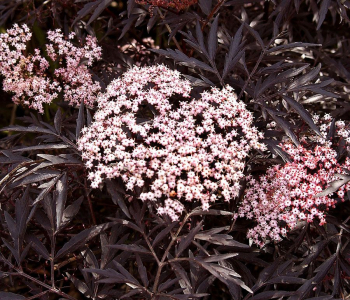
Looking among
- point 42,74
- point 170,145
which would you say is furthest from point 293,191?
point 42,74

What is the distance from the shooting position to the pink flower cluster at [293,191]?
1.51m

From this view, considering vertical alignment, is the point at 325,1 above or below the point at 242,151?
above

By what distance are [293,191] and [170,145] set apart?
1.54 ft

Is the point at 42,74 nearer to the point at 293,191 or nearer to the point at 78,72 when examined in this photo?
the point at 78,72

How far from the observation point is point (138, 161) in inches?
55.2

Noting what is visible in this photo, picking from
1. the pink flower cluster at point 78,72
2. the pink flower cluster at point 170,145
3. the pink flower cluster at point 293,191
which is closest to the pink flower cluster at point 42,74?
the pink flower cluster at point 78,72

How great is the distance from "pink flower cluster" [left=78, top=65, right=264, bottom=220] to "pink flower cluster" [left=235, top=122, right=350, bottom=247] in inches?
5.3

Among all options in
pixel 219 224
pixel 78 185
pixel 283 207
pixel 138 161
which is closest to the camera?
pixel 138 161

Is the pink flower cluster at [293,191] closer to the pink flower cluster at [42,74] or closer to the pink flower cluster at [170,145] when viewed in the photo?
the pink flower cluster at [170,145]

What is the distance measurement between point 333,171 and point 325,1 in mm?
667

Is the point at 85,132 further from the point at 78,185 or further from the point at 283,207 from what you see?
the point at 283,207

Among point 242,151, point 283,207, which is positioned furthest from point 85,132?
point 283,207

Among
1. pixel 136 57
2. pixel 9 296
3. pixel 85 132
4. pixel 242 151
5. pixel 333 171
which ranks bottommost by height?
pixel 9 296

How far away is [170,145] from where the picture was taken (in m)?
1.44
